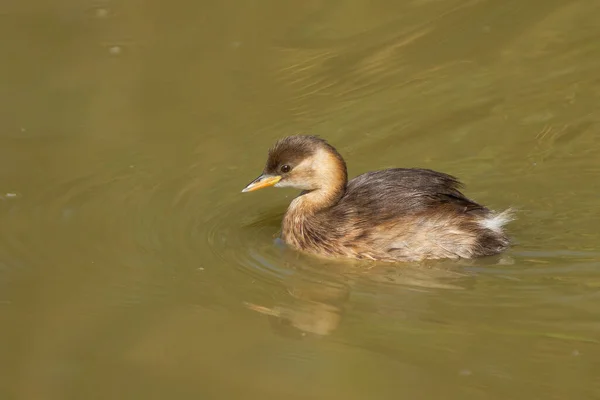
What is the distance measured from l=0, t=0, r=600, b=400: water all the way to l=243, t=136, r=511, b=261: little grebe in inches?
5.9

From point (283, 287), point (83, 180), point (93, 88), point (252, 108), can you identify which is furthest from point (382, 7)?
point (283, 287)

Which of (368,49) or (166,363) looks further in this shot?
(368,49)

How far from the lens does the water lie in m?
5.28

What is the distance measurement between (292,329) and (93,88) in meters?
3.82

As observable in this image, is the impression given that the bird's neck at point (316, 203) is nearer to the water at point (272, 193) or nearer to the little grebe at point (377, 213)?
the little grebe at point (377, 213)

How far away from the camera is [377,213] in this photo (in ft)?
22.4

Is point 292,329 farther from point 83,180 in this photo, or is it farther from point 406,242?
point 83,180

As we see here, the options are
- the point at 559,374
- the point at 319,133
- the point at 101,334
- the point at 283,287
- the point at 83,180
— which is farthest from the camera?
the point at 319,133

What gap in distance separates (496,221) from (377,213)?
706 millimetres

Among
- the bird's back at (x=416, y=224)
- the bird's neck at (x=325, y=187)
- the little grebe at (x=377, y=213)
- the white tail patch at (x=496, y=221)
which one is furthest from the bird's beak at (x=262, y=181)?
the white tail patch at (x=496, y=221)

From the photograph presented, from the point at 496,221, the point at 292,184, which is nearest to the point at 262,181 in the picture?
the point at 292,184

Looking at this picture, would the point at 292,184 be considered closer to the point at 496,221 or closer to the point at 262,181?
the point at 262,181

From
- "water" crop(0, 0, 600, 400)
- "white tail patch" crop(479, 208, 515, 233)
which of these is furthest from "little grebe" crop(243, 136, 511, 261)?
"water" crop(0, 0, 600, 400)

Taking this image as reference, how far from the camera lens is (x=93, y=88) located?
8.88 metres
